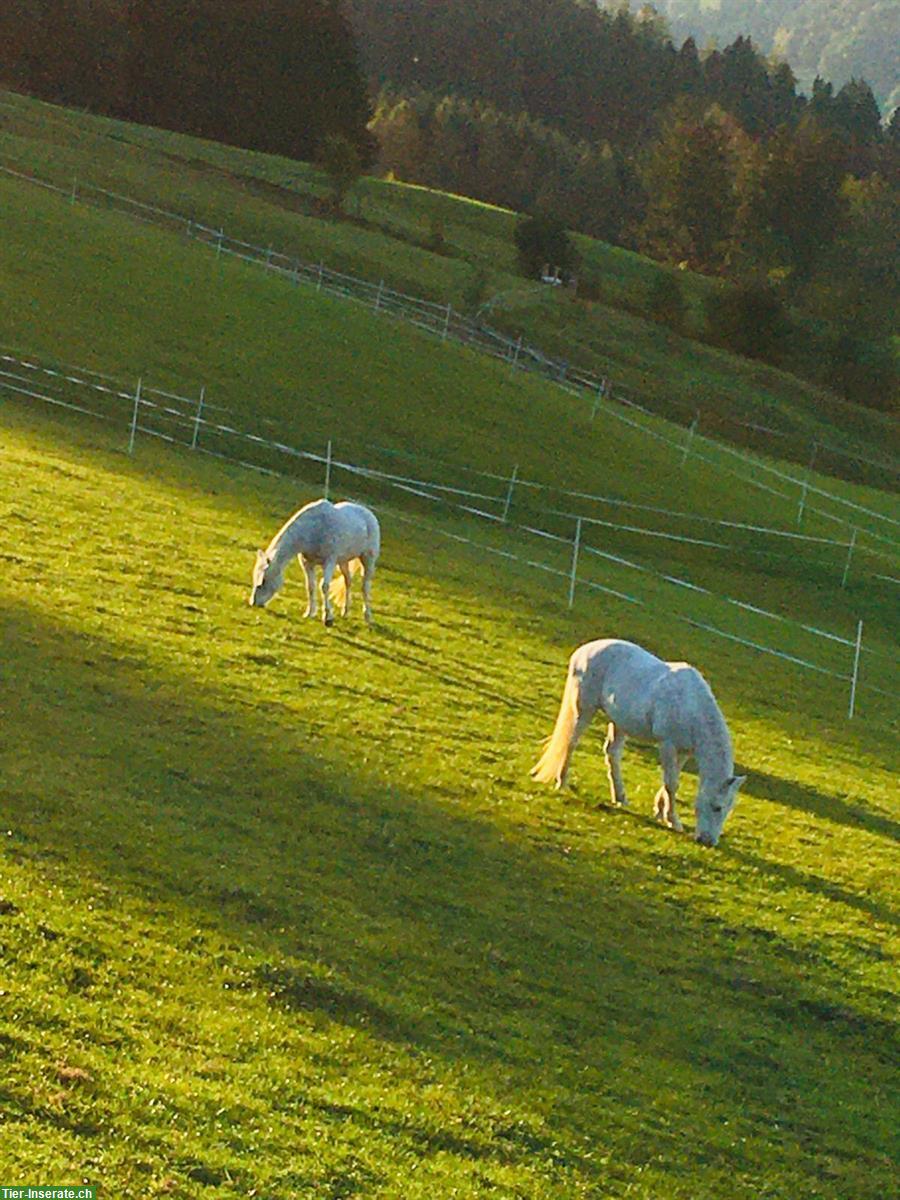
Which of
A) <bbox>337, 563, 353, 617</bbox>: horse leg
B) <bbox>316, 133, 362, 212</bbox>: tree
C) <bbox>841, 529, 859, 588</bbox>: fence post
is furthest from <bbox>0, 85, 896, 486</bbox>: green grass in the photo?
<bbox>337, 563, 353, 617</bbox>: horse leg

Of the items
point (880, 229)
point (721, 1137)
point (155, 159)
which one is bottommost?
point (721, 1137)

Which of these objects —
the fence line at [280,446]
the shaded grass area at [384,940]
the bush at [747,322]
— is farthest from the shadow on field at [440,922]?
the bush at [747,322]

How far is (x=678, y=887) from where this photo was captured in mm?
15117

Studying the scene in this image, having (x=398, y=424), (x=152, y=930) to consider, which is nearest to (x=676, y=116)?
(x=398, y=424)

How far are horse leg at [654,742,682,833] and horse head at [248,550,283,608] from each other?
7699 mm

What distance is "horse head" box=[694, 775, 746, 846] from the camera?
15.8 meters

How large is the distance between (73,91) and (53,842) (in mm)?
89207

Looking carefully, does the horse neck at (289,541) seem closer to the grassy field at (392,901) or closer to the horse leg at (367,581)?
the grassy field at (392,901)

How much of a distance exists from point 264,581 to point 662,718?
8262 millimetres

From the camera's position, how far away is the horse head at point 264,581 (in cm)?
2225

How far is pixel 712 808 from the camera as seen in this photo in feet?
52.2

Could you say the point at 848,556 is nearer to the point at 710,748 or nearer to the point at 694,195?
the point at 710,748

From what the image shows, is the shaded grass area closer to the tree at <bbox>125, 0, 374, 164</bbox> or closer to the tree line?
the tree line

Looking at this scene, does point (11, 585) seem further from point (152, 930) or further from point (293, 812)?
point (152, 930)
